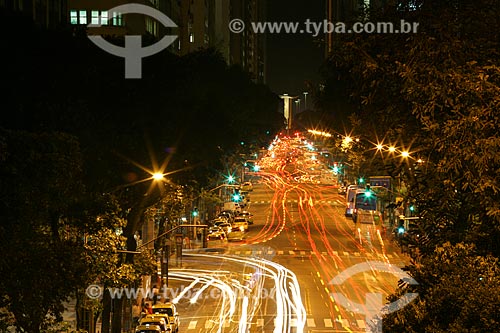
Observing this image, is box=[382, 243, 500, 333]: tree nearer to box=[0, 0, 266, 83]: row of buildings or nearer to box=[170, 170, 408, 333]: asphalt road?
box=[170, 170, 408, 333]: asphalt road

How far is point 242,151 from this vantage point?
269ft

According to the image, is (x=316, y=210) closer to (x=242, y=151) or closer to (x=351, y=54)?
(x=242, y=151)

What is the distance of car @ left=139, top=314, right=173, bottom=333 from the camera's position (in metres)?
35.3

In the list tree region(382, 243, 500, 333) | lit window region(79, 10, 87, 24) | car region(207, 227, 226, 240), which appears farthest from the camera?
car region(207, 227, 226, 240)

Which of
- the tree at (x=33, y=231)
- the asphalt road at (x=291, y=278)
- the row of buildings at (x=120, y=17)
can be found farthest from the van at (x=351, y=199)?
the tree at (x=33, y=231)

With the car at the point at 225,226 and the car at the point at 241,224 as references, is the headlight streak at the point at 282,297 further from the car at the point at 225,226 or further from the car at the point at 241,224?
the car at the point at 225,226

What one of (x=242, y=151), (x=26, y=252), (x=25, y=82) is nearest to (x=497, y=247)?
(x=26, y=252)

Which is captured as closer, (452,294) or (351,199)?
(452,294)

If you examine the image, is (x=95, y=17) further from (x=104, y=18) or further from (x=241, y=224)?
(x=241, y=224)

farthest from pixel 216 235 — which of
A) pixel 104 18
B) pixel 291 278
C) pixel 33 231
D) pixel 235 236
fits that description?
pixel 33 231

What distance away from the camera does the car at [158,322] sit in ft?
116

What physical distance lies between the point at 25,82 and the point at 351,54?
19587 millimetres

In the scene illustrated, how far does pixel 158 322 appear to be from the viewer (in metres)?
35.5

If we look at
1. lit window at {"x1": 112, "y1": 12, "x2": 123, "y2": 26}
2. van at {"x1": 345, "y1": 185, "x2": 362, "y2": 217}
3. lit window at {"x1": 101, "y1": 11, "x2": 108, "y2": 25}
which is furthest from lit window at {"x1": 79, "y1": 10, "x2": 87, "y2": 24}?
van at {"x1": 345, "y1": 185, "x2": 362, "y2": 217}
